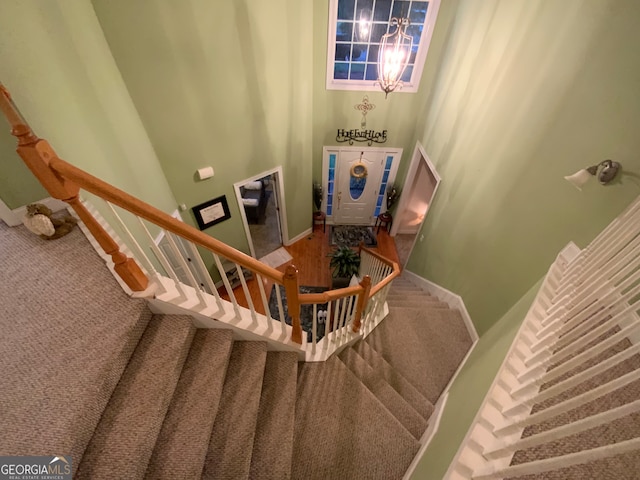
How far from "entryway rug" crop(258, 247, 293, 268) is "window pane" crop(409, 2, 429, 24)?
4100 millimetres

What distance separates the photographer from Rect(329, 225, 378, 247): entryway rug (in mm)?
5520

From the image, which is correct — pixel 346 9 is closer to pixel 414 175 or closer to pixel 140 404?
pixel 414 175

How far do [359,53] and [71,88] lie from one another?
3.42m

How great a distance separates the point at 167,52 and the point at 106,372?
285 cm

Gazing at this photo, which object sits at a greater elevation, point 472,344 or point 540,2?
point 540,2

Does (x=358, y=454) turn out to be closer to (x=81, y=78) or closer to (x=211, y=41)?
(x=81, y=78)

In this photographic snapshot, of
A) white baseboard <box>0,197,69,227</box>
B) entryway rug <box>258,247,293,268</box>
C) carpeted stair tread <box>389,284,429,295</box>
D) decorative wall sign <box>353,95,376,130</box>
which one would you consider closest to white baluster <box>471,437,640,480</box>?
white baseboard <box>0,197,69,227</box>

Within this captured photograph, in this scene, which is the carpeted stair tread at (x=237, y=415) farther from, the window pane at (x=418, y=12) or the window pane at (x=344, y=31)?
the window pane at (x=418, y=12)

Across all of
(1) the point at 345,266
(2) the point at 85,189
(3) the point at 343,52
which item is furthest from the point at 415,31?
(2) the point at 85,189

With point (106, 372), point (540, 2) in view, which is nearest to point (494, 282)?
point (540, 2)

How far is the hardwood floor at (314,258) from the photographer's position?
450 centimetres

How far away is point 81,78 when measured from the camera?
2.04 meters

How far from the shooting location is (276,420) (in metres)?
1.72

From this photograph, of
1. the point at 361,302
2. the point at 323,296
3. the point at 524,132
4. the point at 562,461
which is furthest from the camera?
the point at 361,302
